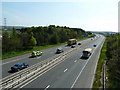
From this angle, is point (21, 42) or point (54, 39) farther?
point (54, 39)

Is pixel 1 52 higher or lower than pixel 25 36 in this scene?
lower

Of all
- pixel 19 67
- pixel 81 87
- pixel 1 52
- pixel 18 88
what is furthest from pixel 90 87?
pixel 1 52

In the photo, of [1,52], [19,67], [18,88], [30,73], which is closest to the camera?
[18,88]

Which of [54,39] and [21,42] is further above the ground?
[54,39]

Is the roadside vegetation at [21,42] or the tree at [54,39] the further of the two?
the tree at [54,39]

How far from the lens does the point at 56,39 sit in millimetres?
75938

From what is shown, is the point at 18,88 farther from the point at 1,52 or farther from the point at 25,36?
the point at 25,36

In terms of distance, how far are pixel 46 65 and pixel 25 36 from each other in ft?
107

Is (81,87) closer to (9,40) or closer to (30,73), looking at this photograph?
(30,73)

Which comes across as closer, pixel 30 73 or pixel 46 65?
pixel 30 73

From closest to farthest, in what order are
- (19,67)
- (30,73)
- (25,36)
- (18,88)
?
1. (18,88)
2. (30,73)
3. (19,67)
4. (25,36)

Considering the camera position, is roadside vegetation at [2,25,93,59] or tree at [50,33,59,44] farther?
tree at [50,33,59,44]

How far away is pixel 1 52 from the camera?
42.4m

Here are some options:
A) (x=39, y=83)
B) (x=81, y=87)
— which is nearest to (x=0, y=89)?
(x=39, y=83)
